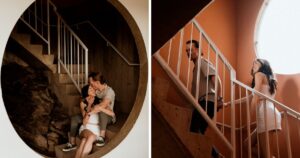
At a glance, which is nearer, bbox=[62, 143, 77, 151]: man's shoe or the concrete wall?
the concrete wall

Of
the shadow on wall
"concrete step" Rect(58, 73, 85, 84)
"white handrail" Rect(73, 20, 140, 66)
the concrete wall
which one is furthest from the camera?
the shadow on wall

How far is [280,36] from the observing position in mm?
2631

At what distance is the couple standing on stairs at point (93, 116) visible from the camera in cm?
150

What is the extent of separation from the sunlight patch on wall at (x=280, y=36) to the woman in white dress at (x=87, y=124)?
5.52 feet

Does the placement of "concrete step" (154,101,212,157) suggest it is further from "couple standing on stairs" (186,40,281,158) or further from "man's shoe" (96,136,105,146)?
"man's shoe" (96,136,105,146)

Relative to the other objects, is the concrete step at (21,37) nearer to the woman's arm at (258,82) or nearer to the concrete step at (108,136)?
the concrete step at (108,136)

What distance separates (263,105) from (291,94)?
33 cm

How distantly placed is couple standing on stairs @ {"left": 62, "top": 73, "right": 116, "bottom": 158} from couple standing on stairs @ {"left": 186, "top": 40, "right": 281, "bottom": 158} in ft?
3.30

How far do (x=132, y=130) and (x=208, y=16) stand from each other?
5.09 feet

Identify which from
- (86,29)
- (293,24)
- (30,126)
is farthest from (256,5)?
(30,126)

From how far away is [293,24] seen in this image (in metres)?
2.55

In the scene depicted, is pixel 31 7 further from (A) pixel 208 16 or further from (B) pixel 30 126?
(A) pixel 208 16

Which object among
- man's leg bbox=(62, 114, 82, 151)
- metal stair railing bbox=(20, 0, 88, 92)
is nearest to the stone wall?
man's leg bbox=(62, 114, 82, 151)

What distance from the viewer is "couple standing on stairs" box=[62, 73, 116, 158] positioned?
1504 millimetres
